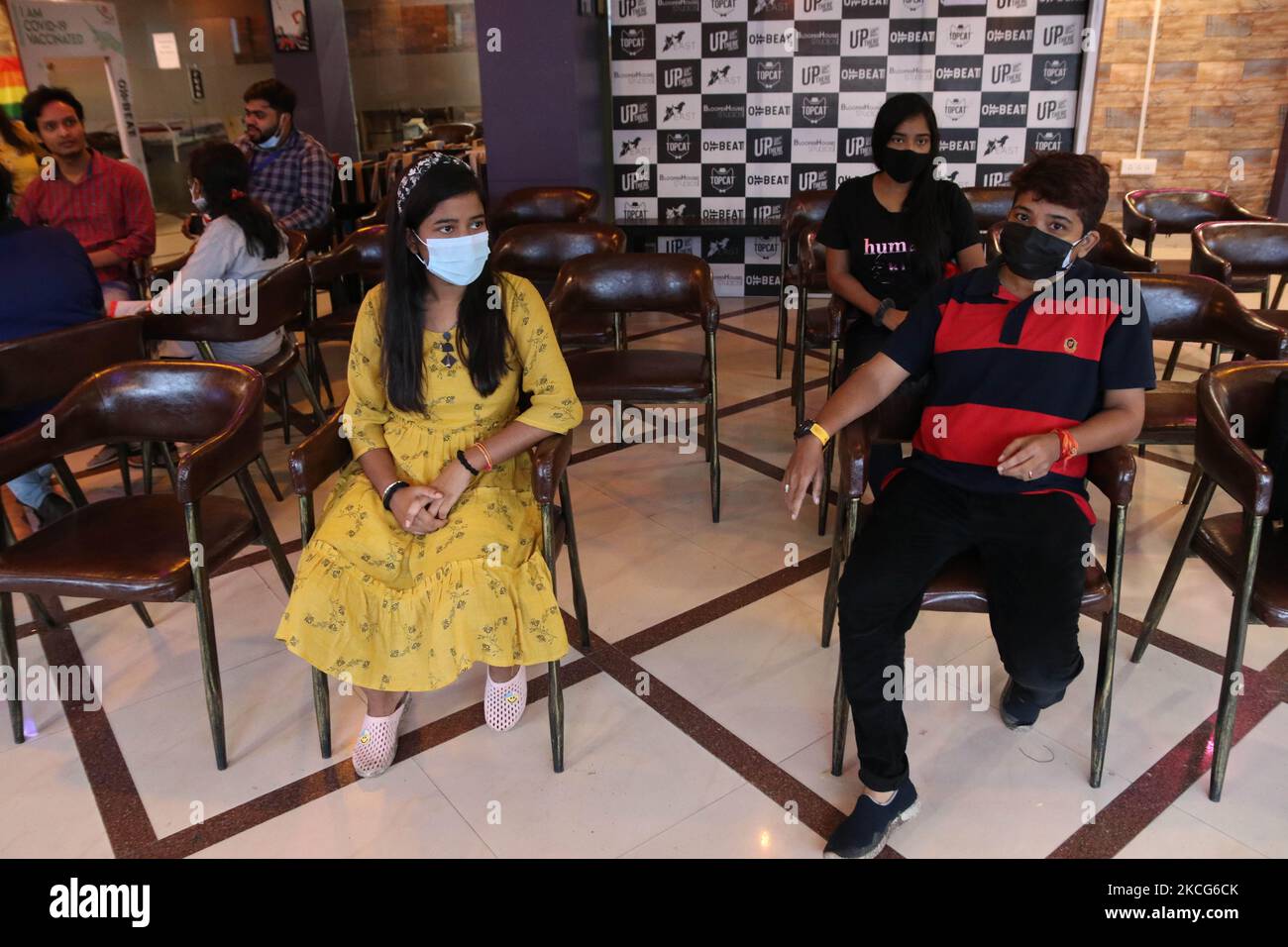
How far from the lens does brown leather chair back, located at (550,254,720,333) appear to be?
3279mm

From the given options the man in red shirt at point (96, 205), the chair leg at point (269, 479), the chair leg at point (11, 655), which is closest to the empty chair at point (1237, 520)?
the chair leg at point (11, 655)

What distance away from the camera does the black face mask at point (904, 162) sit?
3029mm

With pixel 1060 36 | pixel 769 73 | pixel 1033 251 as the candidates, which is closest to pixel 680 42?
pixel 769 73

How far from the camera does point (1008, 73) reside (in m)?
5.69

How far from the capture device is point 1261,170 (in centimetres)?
Answer: 722

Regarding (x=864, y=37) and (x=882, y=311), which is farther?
(x=864, y=37)

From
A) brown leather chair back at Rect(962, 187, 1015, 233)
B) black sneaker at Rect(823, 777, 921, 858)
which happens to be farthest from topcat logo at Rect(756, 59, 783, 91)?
black sneaker at Rect(823, 777, 921, 858)

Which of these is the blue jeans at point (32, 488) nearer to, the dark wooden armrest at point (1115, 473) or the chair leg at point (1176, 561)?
the dark wooden armrest at point (1115, 473)

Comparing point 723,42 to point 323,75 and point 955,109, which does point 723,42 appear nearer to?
point 955,109

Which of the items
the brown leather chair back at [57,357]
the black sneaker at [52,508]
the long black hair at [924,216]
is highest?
the long black hair at [924,216]

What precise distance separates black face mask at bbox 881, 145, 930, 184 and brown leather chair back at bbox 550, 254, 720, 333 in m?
0.66

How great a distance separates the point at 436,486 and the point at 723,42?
182 inches

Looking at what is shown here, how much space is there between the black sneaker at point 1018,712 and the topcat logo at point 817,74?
15.0ft
